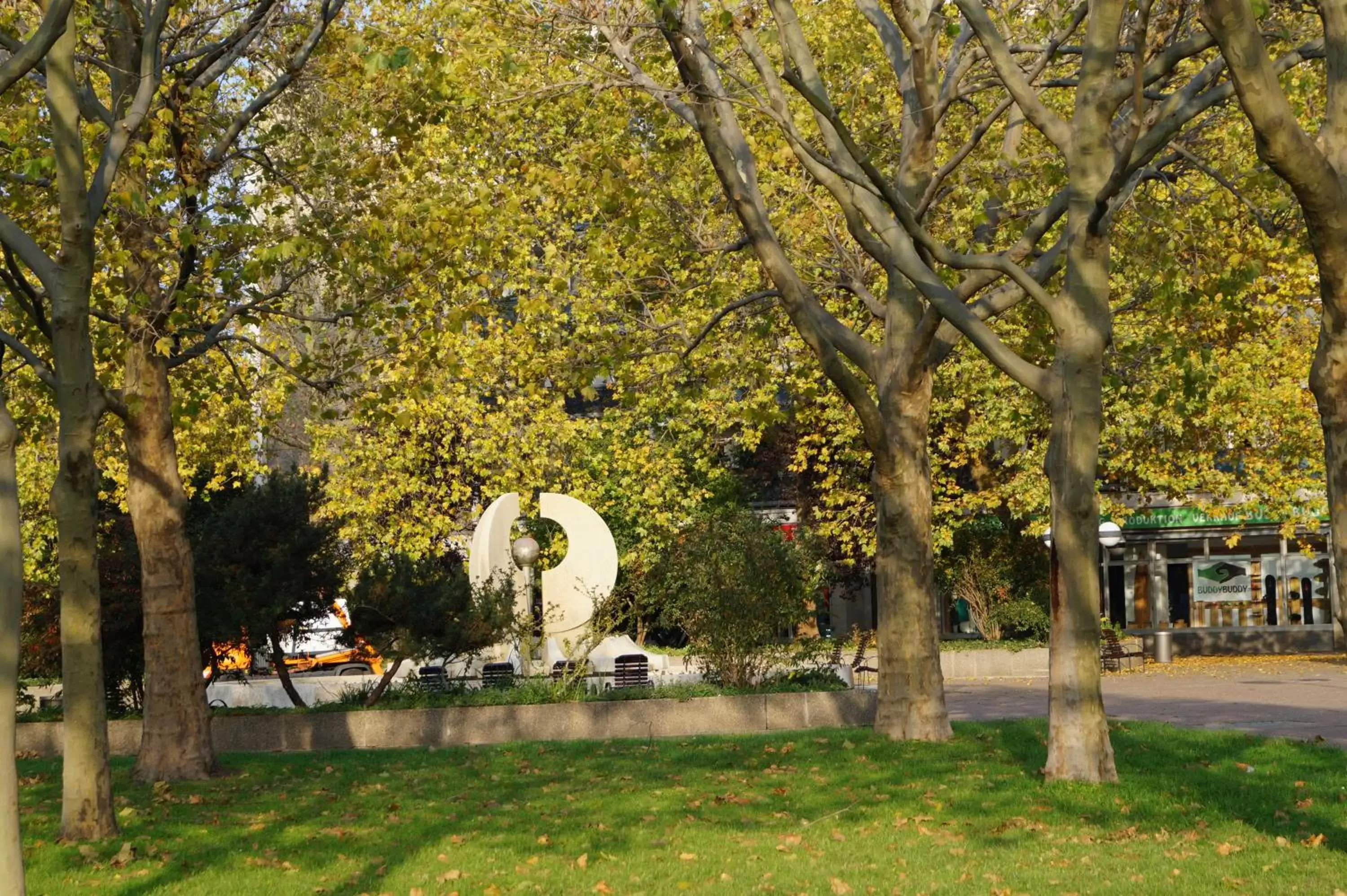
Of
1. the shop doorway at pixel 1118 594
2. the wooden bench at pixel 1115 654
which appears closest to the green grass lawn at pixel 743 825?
the wooden bench at pixel 1115 654

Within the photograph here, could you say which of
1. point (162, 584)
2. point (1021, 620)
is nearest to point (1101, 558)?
point (1021, 620)

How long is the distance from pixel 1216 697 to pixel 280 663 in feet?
44.9

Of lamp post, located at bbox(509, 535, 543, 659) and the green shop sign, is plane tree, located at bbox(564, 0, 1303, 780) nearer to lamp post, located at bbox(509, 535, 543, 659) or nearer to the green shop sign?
lamp post, located at bbox(509, 535, 543, 659)

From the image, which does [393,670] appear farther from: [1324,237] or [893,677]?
[1324,237]

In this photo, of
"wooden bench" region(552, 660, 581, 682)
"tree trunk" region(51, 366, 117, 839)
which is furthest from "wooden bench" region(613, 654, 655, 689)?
"tree trunk" region(51, 366, 117, 839)

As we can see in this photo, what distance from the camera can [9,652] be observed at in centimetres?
647

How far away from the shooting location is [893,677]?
15375 millimetres

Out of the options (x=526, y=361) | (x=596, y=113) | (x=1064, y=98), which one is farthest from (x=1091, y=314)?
(x=526, y=361)

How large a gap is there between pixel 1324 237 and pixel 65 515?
786 cm

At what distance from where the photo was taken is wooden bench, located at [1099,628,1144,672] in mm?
→ 32531

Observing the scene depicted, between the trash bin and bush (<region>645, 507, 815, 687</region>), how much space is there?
18402 mm

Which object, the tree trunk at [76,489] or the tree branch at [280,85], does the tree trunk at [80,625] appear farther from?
the tree branch at [280,85]

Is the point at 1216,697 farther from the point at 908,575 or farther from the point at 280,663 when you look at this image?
the point at 280,663

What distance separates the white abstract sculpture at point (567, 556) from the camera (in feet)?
79.3
